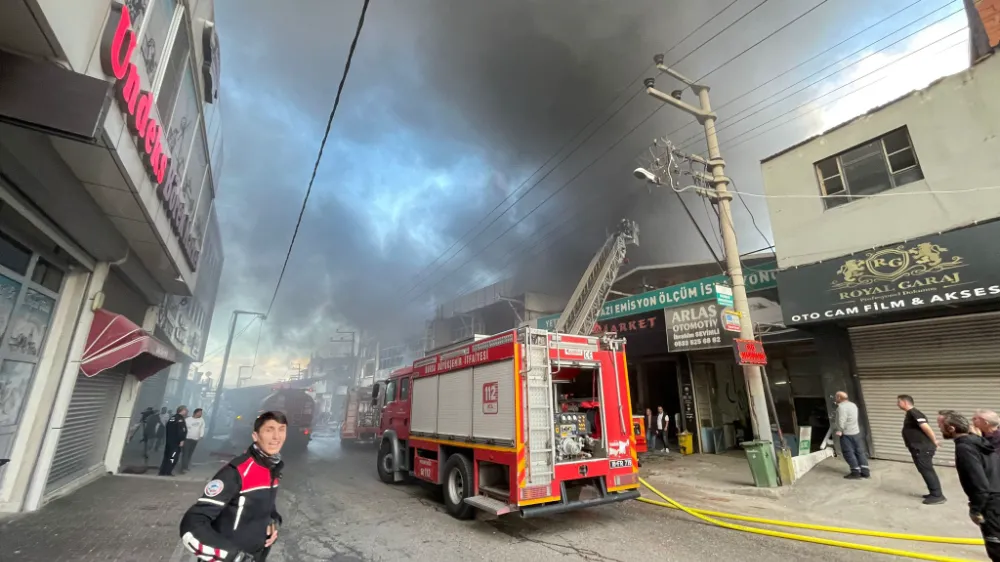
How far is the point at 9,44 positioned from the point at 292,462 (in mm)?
13141

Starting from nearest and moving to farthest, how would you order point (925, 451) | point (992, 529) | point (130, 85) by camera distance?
point (992, 529) → point (130, 85) → point (925, 451)

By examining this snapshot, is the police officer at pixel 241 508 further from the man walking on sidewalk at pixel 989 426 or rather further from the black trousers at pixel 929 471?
the black trousers at pixel 929 471

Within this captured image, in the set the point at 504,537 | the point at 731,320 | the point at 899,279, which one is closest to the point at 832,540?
the point at 731,320

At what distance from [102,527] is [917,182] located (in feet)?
48.8

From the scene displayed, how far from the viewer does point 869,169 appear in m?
9.40

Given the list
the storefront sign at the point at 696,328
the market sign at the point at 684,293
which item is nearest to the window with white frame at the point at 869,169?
the market sign at the point at 684,293

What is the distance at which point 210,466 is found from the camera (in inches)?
496

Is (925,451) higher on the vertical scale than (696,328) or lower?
lower

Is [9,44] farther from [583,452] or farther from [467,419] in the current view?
[583,452]

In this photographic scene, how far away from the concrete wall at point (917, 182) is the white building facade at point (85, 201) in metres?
12.4

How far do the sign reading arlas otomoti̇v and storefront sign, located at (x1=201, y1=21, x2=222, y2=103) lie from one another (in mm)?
3472

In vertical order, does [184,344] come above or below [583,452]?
above

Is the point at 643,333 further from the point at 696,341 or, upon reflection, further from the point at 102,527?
the point at 102,527

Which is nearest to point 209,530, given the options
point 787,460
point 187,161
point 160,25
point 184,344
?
point 160,25
